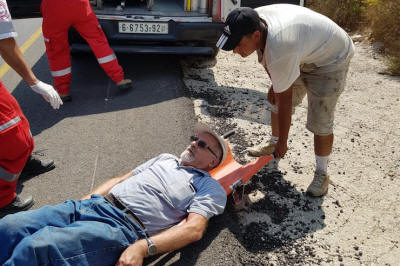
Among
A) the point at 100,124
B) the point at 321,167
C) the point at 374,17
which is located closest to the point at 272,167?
the point at 321,167

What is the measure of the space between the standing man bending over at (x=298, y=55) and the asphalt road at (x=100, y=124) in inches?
54.1

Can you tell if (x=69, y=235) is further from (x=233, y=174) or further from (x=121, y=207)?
(x=233, y=174)

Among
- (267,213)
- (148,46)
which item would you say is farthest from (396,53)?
(267,213)

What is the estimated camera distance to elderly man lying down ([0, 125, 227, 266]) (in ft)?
6.64

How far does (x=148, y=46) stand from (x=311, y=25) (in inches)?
117

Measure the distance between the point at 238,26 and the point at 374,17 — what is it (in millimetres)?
5495

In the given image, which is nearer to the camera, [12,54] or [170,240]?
[170,240]

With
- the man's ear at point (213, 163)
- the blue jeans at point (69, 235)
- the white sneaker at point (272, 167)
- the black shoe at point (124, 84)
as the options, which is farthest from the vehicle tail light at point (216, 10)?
the blue jeans at point (69, 235)

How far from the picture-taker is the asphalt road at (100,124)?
3361 mm

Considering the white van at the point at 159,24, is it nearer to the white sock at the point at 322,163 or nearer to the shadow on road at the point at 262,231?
the white sock at the point at 322,163

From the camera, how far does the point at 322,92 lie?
9.77 ft

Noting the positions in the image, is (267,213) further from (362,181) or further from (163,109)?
(163,109)

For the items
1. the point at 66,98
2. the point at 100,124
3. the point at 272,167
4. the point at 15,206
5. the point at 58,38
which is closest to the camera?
the point at 15,206

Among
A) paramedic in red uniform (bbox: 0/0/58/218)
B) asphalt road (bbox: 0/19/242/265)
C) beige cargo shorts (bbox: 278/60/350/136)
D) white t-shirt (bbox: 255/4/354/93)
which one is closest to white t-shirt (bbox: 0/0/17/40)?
paramedic in red uniform (bbox: 0/0/58/218)
